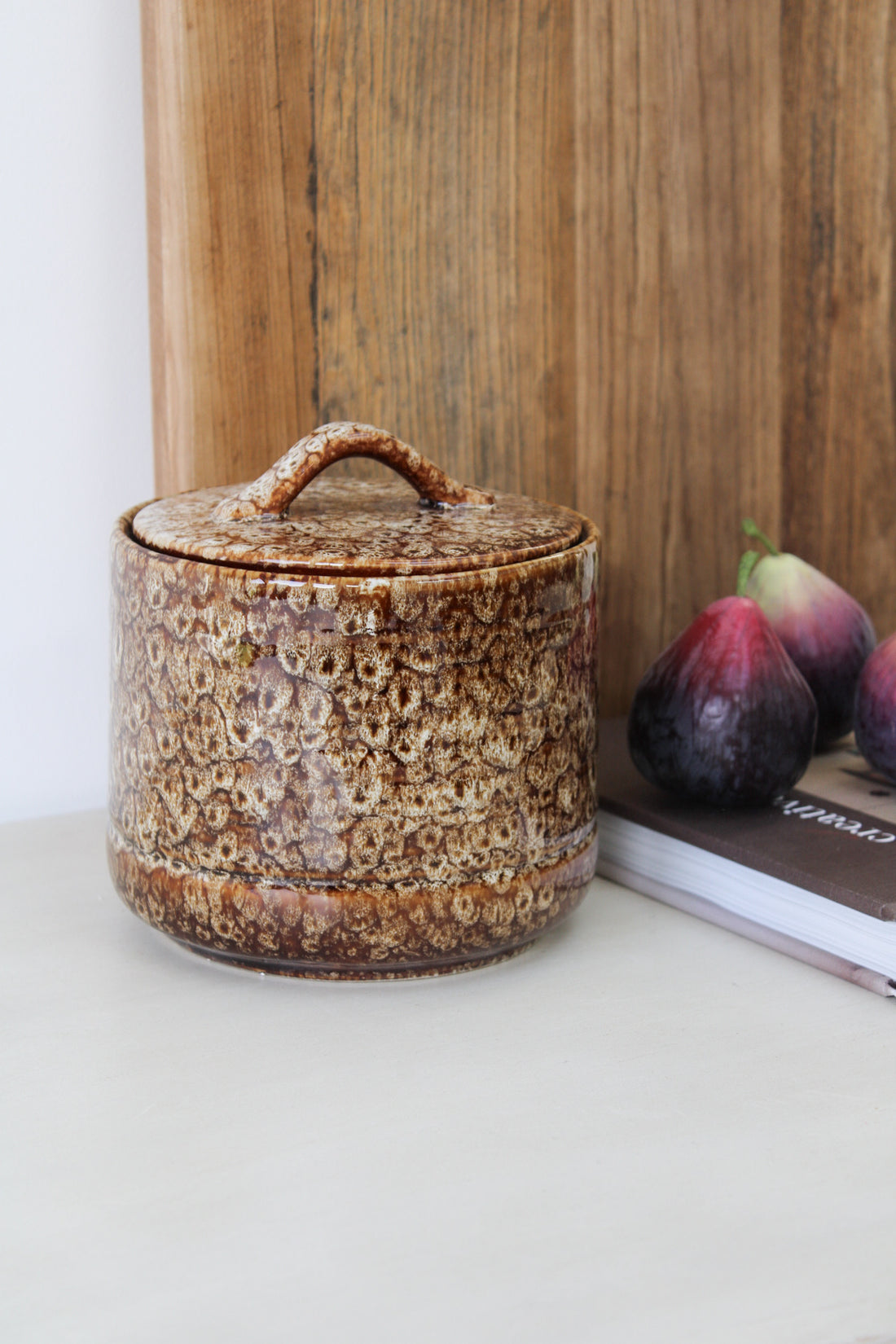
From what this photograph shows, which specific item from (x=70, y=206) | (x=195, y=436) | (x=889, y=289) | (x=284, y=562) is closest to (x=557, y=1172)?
(x=284, y=562)

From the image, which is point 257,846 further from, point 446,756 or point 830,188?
point 830,188

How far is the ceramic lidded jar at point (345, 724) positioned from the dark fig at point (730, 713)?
0.08 metres

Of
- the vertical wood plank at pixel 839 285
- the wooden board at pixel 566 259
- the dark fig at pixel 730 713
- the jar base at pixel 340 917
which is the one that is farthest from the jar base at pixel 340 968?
the vertical wood plank at pixel 839 285

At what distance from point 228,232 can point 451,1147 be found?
0.42m

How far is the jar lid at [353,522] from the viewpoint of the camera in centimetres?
45

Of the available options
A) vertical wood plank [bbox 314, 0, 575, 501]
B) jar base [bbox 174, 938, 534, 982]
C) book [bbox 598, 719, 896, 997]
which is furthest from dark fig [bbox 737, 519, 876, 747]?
jar base [bbox 174, 938, 534, 982]

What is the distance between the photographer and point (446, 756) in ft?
1.53

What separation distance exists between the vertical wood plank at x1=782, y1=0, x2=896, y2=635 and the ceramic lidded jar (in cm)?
35

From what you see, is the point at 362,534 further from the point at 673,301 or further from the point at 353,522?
the point at 673,301

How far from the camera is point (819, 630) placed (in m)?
0.68

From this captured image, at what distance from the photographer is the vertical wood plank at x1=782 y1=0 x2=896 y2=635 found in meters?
0.76

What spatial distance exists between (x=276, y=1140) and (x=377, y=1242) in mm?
59

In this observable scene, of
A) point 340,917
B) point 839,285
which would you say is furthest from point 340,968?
point 839,285

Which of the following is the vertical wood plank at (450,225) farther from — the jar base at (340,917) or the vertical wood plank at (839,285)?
the jar base at (340,917)
